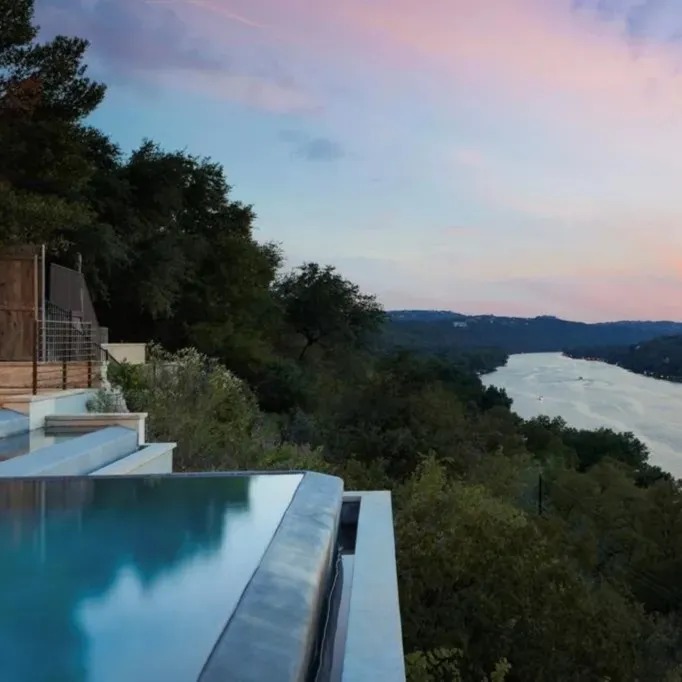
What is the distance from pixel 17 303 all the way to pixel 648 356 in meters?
69.3

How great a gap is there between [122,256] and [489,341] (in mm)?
58627

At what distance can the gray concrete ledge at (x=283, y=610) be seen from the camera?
170 cm

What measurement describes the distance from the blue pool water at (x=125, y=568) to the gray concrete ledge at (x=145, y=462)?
1.32m

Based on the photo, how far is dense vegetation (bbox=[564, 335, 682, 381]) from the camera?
217 feet

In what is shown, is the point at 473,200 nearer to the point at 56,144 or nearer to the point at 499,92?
the point at 499,92

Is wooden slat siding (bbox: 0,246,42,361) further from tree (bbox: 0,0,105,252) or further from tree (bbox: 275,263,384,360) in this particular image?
tree (bbox: 275,263,384,360)

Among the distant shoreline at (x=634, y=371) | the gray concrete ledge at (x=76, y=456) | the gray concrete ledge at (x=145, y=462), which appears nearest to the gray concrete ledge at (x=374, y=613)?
the gray concrete ledge at (x=76, y=456)

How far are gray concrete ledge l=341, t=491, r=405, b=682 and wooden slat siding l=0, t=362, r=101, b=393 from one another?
5.99 metres

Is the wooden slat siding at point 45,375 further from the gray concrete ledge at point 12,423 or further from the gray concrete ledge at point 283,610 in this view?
the gray concrete ledge at point 283,610

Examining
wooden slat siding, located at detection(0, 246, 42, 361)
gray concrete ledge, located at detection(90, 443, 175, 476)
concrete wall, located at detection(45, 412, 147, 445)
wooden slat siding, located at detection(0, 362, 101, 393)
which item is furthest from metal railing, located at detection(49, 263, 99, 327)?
gray concrete ledge, located at detection(90, 443, 175, 476)

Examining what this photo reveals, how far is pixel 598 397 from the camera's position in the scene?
72250 millimetres

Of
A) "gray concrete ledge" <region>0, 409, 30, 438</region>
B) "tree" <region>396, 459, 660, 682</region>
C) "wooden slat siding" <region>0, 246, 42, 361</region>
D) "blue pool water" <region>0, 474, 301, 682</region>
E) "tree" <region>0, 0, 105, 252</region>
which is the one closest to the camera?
"blue pool water" <region>0, 474, 301, 682</region>

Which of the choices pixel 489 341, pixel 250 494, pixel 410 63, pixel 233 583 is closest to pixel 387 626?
pixel 233 583

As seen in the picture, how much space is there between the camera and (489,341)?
74.2 meters
